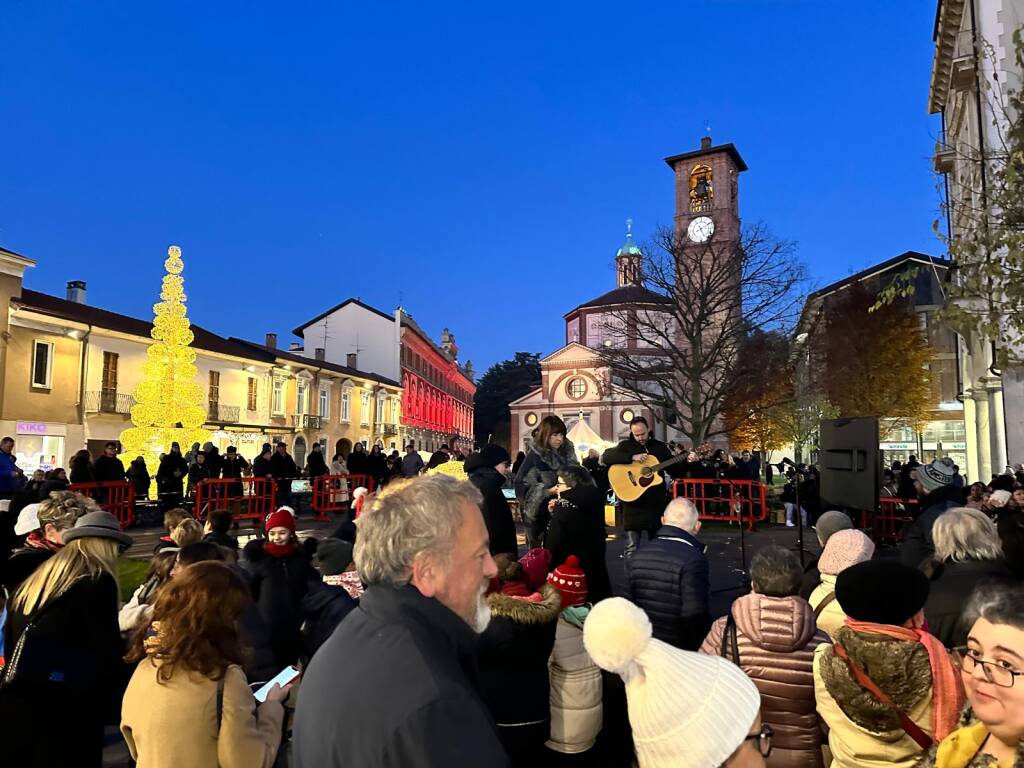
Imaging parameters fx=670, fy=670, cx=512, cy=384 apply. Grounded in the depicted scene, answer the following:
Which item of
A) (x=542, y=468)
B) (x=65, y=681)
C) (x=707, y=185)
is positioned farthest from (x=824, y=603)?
(x=707, y=185)

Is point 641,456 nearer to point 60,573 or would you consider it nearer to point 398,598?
point 60,573

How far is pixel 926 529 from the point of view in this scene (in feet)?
17.4

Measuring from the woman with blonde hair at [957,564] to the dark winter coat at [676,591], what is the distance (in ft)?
4.18

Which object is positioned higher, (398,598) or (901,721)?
(398,598)

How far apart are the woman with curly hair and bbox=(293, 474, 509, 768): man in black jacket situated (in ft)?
4.07

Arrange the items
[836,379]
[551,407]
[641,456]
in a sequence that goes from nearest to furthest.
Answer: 1. [641,456]
2. [836,379]
3. [551,407]

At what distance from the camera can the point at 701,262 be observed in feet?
95.0

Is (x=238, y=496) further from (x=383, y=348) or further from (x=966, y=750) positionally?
(x=383, y=348)

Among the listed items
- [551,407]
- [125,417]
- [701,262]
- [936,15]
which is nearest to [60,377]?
[125,417]

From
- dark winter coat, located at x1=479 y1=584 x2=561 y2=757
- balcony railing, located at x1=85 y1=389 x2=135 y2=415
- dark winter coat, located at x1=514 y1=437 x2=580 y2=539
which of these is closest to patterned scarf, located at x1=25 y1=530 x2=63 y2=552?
dark winter coat, located at x1=479 y1=584 x2=561 y2=757

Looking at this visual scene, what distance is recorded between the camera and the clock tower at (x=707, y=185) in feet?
165

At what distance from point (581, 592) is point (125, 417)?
32.0m

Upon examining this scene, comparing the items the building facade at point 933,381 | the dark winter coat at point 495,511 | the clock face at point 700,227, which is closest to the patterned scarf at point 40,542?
the dark winter coat at point 495,511

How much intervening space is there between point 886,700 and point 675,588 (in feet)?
6.28
